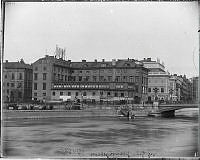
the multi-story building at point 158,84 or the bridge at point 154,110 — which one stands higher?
the multi-story building at point 158,84

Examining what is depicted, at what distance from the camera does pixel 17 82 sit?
311cm

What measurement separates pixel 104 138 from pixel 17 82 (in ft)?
3.09

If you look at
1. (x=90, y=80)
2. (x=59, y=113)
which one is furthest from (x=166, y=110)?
(x=59, y=113)

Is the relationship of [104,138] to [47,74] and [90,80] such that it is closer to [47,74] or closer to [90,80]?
[90,80]

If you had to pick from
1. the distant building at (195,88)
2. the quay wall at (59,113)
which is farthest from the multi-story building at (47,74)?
the distant building at (195,88)

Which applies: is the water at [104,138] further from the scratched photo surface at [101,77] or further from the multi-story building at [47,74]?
the multi-story building at [47,74]

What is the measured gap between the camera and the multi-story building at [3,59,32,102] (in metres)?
3.08

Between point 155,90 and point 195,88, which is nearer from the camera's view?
point 195,88

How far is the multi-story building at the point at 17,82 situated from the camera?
308cm

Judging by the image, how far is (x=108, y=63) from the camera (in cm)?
311

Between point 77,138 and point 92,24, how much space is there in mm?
1037

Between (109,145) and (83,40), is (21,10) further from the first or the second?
(109,145)

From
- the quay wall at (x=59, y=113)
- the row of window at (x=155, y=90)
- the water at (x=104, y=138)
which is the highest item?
the row of window at (x=155, y=90)

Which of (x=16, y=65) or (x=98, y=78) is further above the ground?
(x=16, y=65)
